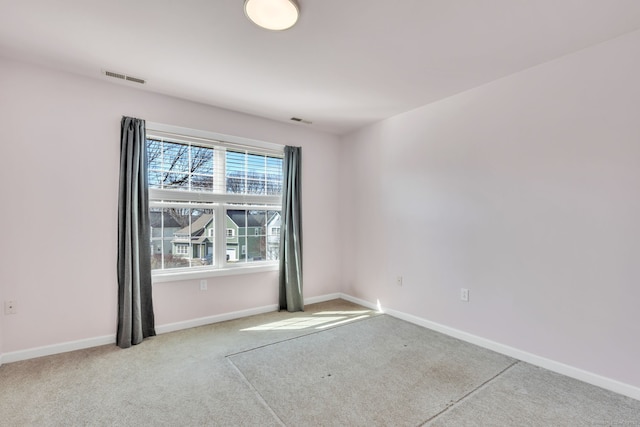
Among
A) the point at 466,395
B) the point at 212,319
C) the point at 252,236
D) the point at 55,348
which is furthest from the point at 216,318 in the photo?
the point at 466,395

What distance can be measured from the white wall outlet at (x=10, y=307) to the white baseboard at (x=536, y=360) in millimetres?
3730

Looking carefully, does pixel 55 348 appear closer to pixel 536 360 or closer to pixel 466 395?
pixel 466 395

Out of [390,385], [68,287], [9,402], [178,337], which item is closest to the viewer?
[9,402]

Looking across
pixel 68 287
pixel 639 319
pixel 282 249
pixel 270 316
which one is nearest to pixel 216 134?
pixel 282 249

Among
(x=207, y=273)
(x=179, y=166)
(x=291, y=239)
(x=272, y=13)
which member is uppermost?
(x=272, y=13)

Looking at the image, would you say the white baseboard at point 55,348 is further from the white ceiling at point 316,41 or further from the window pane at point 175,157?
the white ceiling at point 316,41

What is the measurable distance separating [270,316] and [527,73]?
364 centimetres

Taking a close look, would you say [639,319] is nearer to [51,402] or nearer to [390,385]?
[390,385]

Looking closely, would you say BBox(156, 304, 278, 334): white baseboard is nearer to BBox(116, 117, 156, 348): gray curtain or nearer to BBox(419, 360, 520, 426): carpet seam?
BBox(116, 117, 156, 348): gray curtain

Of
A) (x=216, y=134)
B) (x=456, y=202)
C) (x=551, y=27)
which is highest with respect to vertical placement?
(x=551, y=27)

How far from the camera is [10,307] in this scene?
2469 millimetres

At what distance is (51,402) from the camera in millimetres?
1957

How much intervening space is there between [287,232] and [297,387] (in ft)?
6.79

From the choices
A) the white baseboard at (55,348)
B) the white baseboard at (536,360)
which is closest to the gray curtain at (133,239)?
the white baseboard at (55,348)
